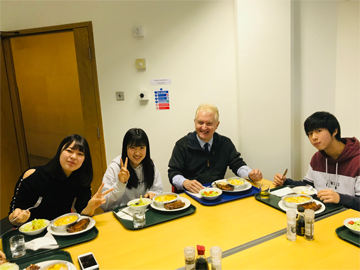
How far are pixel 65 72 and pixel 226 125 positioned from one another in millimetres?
2430

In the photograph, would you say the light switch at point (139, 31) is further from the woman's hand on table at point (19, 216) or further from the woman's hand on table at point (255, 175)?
the woman's hand on table at point (19, 216)

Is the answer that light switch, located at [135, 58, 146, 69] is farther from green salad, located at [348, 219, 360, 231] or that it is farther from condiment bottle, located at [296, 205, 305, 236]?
green salad, located at [348, 219, 360, 231]

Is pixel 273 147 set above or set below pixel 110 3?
below

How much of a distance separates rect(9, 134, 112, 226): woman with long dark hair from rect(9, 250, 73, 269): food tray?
0.44 metres

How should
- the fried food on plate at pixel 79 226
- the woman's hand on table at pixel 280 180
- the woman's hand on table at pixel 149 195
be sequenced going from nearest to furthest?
the fried food on plate at pixel 79 226 → the woman's hand on table at pixel 149 195 → the woman's hand on table at pixel 280 180

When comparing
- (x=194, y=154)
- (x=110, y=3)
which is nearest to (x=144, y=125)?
(x=194, y=154)

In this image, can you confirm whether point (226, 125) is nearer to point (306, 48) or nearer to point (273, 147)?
point (273, 147)

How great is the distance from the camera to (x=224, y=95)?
317 cm

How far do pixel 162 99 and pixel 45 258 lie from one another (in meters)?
2.21

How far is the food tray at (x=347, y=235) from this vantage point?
4.36 feet

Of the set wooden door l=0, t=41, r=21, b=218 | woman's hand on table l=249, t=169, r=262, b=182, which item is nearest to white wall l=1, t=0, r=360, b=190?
woman's hand on table l=249, t=169, r=262, b=182

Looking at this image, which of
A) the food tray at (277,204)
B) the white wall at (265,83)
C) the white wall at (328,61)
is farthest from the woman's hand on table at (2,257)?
the white wall at (328,61)

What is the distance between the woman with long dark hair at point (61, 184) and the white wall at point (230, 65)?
1.44 meters

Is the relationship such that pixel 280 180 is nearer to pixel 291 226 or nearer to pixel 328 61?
pixel 291 226
